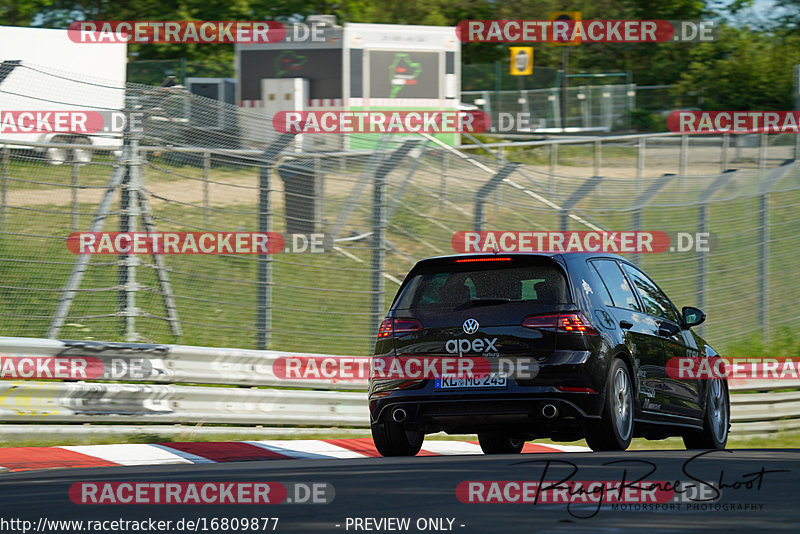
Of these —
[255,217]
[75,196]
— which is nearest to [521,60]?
[255,217]

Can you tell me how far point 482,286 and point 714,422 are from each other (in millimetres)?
3248

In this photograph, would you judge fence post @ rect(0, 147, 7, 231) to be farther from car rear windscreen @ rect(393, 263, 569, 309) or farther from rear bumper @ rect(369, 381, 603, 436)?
rear bumper @ rect(369, 381, 603, 436)

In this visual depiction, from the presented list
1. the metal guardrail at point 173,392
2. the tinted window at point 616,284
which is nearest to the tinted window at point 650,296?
the tinted window at point 616,284

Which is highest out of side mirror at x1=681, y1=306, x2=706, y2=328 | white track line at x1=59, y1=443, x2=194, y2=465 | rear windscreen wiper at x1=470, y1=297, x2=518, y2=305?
rear windscreen wiper at x1=470, y1=297, x2=518, y2=305

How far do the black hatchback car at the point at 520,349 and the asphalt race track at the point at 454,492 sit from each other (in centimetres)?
30

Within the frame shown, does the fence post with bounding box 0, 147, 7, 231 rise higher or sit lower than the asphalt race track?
higher

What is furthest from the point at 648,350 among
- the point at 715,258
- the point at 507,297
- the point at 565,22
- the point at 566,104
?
the point at 566,104

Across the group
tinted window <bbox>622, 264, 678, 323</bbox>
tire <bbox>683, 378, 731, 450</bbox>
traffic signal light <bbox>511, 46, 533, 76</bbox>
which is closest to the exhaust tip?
tinted window <bbox>622, 264, 678, 323</bbox>

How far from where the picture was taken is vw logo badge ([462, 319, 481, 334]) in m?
8.95

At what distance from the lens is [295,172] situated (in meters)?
13.4

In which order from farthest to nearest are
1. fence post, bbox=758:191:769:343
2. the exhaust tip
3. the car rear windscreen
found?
fence post, bbox=758:191:769:343 < the exhaust tip < the car rear windscreen

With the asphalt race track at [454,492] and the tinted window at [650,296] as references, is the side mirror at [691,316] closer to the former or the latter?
the tinted window at [650,296]

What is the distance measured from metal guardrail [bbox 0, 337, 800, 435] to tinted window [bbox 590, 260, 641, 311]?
340cm

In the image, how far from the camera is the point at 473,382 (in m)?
8.94
